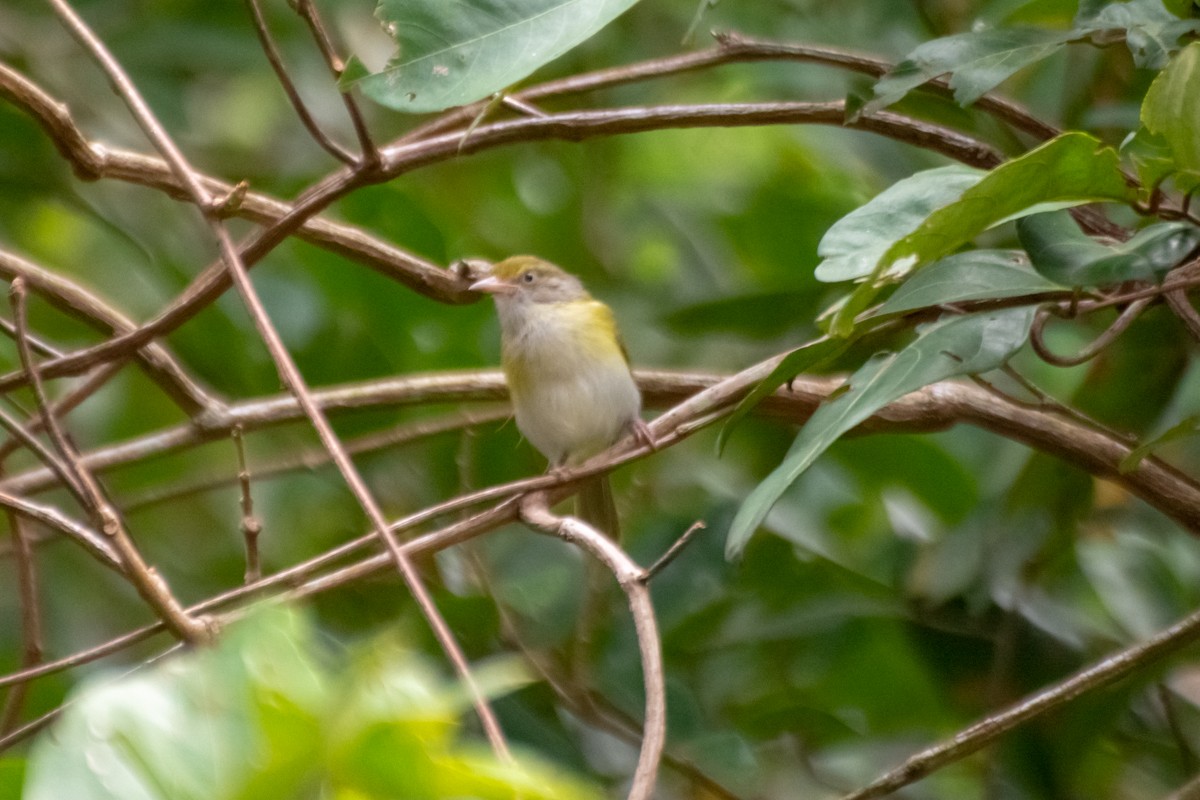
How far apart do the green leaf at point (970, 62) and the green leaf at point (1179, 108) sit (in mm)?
422

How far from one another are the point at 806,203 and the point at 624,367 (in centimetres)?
68

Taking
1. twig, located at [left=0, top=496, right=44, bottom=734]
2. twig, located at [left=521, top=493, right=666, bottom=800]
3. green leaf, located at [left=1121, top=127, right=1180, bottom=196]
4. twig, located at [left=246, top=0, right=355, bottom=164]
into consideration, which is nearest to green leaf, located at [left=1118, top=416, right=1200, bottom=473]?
green leaf, located at [left=1121, top=127, right=1180, bottom=196]

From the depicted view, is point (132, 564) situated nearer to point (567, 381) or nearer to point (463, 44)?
point (463, 44)

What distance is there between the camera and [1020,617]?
3160 mm

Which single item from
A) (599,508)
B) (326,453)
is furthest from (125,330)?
(599,508)

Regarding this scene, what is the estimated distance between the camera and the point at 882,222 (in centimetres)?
177

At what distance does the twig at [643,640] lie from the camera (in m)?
1.39

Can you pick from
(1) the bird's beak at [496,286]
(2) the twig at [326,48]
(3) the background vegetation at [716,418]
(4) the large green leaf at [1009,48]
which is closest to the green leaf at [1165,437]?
(3) the background vegetation at [716,418]

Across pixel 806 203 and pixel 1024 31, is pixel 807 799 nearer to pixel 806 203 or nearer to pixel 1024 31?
pixel 806 203

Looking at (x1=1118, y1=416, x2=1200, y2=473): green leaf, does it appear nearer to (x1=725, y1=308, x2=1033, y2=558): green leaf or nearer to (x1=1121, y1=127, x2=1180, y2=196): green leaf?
(x1=725, y1=308, x2=1033, y2=558): green leaf

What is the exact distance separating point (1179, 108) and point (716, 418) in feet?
3.24

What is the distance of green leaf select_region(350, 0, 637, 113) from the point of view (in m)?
1.84

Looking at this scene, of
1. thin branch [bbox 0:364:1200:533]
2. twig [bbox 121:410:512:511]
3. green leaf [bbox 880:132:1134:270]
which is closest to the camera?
green leaf [bbox 880:132:1134:270]

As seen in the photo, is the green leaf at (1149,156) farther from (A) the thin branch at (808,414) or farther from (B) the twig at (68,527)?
(B) the twig at (68,527)
